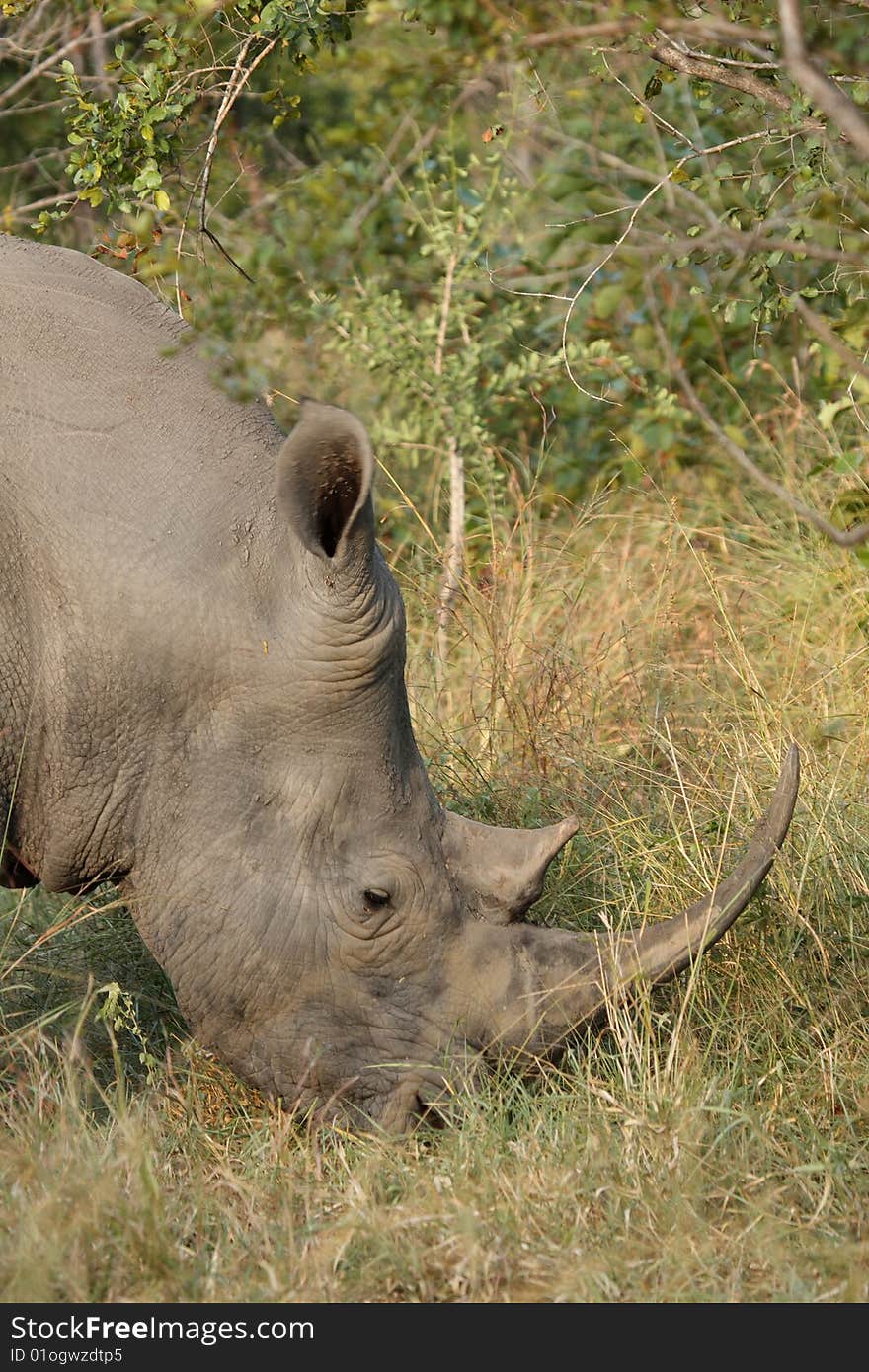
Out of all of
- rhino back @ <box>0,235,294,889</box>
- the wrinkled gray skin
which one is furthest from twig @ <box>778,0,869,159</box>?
rhino back @ <box>0,235,294,889</box>

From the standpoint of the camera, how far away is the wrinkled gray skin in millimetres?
4086

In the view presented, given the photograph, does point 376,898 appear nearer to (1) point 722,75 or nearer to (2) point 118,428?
(2) point 118,428

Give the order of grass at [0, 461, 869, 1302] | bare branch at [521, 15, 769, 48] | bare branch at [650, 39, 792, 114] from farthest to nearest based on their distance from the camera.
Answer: bare branch at [650, 39, 792, 114] < grass at [0, 461, 869, 1302] < bare branch at [521, 15, 769, 48]

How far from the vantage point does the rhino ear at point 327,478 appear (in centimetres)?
383

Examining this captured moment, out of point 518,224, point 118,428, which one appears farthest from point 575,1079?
point 518,224

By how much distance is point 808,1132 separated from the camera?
4340mm

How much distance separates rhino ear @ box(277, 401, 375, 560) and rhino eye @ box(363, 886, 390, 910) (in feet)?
2.50

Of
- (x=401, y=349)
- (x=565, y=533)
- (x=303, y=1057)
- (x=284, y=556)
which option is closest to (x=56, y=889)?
(x=303, y=1057)

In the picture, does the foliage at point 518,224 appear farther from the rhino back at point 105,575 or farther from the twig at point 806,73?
the twig at point 806,73

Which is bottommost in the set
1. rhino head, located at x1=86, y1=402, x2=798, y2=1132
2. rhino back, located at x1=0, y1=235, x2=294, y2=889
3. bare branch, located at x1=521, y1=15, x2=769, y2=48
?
rhino head, located at x1=86, y1=402, x2=798, y2=1132

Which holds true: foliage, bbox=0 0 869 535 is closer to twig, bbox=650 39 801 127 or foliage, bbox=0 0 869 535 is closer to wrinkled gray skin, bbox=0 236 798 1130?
twig, bbox=650 39 801 127

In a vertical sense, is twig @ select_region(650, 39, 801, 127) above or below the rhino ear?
above

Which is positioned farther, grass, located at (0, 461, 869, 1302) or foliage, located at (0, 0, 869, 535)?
foliage, located at (0, 0, 869, 535)

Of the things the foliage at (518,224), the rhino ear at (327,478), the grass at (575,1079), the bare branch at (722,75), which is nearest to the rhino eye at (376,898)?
the grass at (575,1079)
